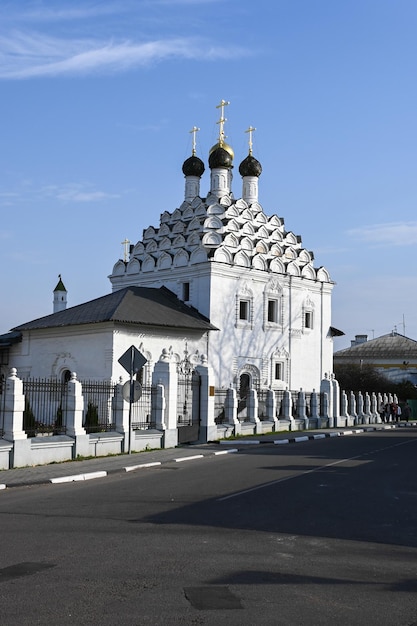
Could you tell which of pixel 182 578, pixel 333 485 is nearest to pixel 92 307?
pixel 333 485

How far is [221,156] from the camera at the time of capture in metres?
40.7

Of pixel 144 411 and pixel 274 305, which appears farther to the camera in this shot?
pixel 274 305

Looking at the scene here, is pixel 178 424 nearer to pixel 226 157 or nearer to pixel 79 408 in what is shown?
pixel 79 408

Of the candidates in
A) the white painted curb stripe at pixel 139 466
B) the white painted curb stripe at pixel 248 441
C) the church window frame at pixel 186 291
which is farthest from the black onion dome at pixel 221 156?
the white painted curb stripe at pixel 139 466

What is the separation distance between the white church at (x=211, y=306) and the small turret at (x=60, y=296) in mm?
68

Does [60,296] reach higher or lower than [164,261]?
lower

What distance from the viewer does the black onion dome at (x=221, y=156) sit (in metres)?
40.6

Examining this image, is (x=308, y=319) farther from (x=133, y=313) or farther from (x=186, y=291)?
(x=133, y=313)

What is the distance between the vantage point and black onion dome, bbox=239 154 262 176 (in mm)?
42562

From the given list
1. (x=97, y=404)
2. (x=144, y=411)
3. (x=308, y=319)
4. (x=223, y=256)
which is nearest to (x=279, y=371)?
(x=308, y=319)

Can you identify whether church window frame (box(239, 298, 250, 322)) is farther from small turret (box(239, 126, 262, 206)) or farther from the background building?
the background building

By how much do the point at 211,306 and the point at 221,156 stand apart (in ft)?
30.7

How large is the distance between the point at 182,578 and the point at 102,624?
47.1 inches

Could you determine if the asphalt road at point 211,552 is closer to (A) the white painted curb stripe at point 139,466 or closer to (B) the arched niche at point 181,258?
(A) the white painted curb stripe at point 139,466
